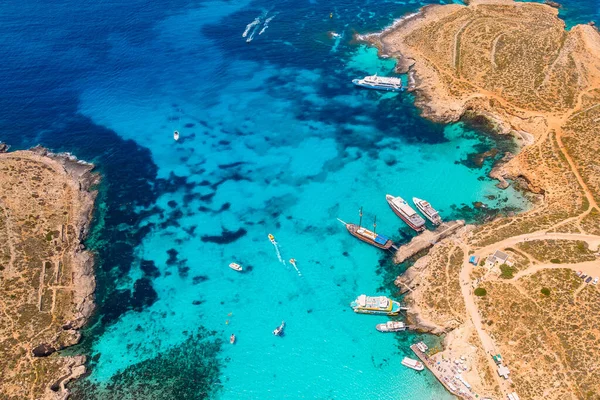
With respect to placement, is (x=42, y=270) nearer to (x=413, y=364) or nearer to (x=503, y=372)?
(x=413, y=364)

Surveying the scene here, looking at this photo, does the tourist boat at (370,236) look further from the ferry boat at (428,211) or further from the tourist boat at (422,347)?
the tourist boat at (422,347)

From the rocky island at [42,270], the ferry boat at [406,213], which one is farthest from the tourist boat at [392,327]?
the rocky island at [42,270]

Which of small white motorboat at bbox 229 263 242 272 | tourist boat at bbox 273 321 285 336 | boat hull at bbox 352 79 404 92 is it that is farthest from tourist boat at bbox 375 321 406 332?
boat hull at bbox 352 79 404 92

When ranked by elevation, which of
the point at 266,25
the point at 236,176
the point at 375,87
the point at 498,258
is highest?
the point at 266,25

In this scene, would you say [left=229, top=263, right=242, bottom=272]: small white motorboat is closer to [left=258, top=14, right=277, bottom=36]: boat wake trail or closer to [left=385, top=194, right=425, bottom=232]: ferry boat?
[left=385, top=194, right=425, bottom=232]: ferry boat

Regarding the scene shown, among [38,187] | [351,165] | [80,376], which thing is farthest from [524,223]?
[38,187]

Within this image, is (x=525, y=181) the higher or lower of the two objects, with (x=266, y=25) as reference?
lower

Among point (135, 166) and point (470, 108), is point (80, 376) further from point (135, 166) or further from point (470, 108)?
point (470, 108)

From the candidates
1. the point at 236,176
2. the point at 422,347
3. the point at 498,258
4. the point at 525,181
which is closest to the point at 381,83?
the point at 525,181
